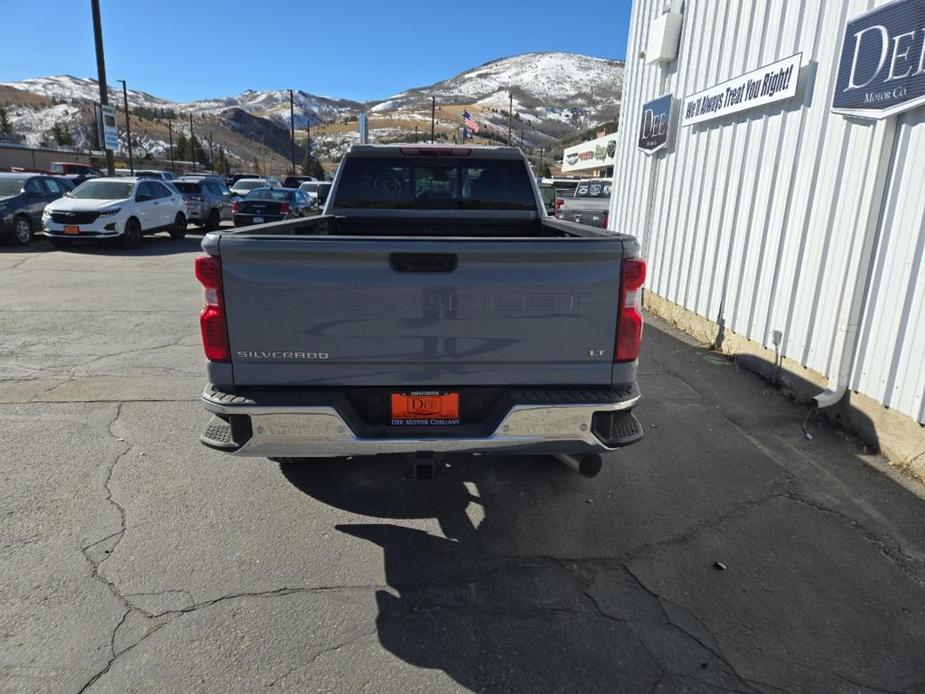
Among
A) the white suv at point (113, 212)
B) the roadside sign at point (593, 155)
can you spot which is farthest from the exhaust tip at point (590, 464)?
the roadside sign at point (593, 155)

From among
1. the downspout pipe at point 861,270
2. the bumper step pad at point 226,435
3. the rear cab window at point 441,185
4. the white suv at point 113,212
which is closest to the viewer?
the bumper step pad at point 226,435

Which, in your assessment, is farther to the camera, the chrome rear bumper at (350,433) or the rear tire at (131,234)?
the rear tire at (131,234)

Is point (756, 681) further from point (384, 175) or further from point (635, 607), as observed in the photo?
point (384, 175)

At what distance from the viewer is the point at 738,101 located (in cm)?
664

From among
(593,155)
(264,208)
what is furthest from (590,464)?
(593,155)

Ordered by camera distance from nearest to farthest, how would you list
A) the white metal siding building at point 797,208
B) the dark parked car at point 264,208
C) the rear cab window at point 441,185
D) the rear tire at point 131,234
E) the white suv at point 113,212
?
the white metal siding building at point 797,208
the rear cab window at point 441,185
the white suv at point 113,212
the rear tire at point 131,234
the dark parked car at point 264,208

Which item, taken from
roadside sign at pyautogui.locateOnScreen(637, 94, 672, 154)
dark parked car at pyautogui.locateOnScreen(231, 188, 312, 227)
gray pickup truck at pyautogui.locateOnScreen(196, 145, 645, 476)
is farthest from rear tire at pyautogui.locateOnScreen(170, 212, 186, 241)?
A: gray pickup truck at pyautogui.locateOnScreen(196, 145, 645, 476)

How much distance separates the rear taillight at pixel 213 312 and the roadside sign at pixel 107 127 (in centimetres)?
2270

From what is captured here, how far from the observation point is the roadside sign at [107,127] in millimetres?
21078

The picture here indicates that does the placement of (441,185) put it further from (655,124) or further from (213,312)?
(655,124)

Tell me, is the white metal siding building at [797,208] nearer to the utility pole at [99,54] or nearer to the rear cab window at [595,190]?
the rear cab window at [595,190]

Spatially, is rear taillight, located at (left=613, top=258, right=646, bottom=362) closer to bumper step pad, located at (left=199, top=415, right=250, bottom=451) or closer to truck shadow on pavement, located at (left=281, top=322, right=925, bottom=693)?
truck shadow on pavement, located at (left=281, top=322, right=925, bottom=693)

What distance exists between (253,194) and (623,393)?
1856 centimetres

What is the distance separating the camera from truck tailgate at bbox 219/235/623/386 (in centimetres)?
279
